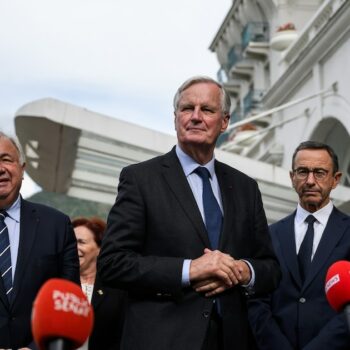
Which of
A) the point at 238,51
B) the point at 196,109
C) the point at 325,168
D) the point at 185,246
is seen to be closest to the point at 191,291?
the point at 185,246

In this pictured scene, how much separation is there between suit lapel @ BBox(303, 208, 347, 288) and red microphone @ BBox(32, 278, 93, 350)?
93.9 inches

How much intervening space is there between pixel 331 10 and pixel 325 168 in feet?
47.1

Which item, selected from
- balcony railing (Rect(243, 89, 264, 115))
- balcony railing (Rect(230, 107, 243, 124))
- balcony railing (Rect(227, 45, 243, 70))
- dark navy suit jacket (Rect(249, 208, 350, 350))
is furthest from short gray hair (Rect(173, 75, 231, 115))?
balcony railing (Rect(227, 45, 243, 70))

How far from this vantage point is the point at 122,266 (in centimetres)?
388

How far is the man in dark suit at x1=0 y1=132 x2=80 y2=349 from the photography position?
14.1 feet

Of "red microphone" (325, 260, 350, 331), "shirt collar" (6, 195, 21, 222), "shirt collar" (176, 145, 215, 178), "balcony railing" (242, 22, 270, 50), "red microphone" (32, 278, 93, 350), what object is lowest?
"red microphone" (32, 278, 93, 350)

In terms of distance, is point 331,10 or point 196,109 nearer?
point 196,109

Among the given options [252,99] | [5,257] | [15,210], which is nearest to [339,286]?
[5,257]

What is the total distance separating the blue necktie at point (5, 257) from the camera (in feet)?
14.3

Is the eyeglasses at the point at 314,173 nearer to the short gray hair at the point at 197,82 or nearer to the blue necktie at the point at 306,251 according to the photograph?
the blue necktie at the point at 306,251

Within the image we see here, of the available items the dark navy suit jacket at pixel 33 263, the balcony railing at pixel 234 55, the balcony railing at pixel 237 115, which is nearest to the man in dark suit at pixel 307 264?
the dark navy suit jacket at pixel 33 263

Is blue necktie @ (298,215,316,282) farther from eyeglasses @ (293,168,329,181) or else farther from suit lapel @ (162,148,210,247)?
suit lapel @ (162,148,210,247)

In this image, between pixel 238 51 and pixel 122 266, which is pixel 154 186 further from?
pixel 238 51

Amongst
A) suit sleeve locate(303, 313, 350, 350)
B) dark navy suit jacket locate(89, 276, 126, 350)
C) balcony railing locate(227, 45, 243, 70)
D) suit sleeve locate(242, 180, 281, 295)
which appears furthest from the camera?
balcony railing locate(227, 45, 243, 70)
